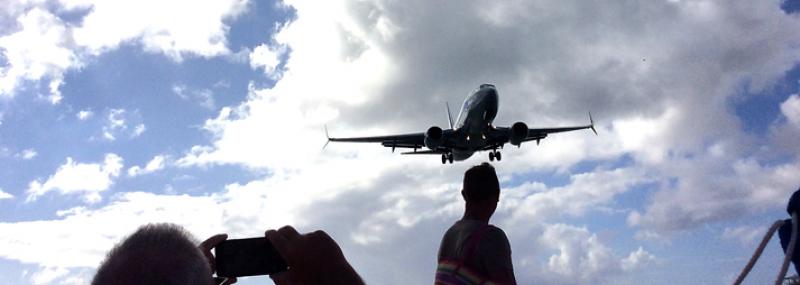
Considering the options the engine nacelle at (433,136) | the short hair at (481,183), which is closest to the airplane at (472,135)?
the engine nacelle at (433,136)

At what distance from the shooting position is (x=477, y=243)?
333 cm

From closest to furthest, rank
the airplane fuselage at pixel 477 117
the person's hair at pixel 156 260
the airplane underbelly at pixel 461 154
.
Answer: the person's hair at pixel 156 260 < the airplane fuselage at pixel 477 117 < the airplane underbelly at pixel 461 154

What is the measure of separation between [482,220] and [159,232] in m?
2.50

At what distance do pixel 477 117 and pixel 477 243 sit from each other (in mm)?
31081

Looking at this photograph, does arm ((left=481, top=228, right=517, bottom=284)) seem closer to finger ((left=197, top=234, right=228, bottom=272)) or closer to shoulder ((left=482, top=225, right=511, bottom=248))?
shoulder ((left=482, top=225, right=511, bottom=248))

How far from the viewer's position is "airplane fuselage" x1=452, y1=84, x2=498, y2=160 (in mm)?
34000

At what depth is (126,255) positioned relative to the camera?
135cm

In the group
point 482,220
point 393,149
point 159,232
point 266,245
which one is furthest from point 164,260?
point 393,149

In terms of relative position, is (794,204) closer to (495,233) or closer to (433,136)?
(495,233)

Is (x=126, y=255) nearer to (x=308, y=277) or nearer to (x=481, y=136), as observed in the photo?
(x=308, y=277)

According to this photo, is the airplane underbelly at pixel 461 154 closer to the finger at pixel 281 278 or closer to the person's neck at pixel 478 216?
the person's neck at pixel 478 216

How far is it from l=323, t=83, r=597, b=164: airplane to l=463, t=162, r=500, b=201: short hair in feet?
94.8

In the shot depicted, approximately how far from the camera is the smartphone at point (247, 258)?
5.47 feet

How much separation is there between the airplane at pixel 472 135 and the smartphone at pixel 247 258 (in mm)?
30932
